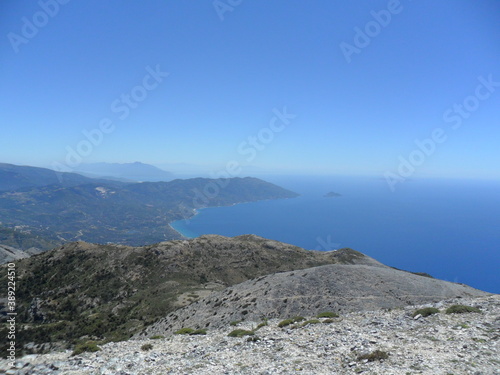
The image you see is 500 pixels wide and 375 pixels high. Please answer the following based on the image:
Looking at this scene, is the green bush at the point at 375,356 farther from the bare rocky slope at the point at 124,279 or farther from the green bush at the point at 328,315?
the bare rocky slope at the point at 124,279

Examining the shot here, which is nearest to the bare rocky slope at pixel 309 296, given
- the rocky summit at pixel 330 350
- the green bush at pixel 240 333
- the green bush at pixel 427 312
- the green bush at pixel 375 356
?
the rocky summit at pixel 330 350

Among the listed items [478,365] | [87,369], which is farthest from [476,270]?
[87,369]

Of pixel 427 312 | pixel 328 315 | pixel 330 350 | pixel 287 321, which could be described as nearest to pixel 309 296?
pixel 328 315

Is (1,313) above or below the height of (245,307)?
below

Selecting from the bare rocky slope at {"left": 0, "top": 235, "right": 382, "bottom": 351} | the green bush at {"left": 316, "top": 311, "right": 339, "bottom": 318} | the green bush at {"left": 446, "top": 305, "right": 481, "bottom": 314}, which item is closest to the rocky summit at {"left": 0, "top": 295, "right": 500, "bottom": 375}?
the green bush at {"left": 446, "top": 305, "right": 481, "bottom": 314}

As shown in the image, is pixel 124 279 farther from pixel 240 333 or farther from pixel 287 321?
pixel 287 321

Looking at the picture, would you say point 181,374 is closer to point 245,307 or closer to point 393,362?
point 393,362
